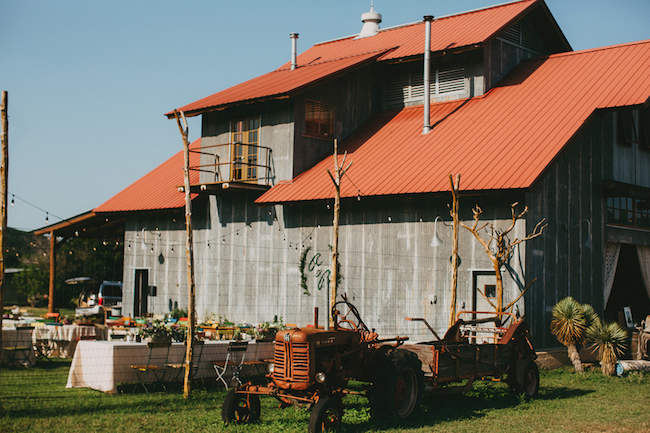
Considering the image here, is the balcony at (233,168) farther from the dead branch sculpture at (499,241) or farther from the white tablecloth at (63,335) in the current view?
the dead branch sculpture at (499,241)

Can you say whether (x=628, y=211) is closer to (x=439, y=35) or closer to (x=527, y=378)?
(x=439, y=35)

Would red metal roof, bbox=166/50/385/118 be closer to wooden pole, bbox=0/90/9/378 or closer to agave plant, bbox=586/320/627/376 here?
agave plant, bbox=586/320/627/376

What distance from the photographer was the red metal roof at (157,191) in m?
25.0

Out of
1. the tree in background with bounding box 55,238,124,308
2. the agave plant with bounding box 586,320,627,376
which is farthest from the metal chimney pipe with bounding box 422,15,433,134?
the tree in background with bounding box 55,238,124,308

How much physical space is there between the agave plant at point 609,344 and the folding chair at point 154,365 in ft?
31.0

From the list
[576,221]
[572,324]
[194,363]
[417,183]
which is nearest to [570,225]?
[576,221]

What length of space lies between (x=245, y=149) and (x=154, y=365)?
10924mm

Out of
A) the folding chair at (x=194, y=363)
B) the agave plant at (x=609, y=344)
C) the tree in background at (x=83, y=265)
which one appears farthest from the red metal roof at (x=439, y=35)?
the tree in background at (x=83, y=265)

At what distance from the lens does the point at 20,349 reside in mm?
16484

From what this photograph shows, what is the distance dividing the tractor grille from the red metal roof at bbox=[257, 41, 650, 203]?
26.1 ft

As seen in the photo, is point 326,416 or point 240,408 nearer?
point 326,416

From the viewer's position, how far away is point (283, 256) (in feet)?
71.4

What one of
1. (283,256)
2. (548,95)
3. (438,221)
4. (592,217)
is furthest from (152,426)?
(548,95)

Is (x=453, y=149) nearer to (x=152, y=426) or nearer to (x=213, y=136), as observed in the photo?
(x=213, y=136)
